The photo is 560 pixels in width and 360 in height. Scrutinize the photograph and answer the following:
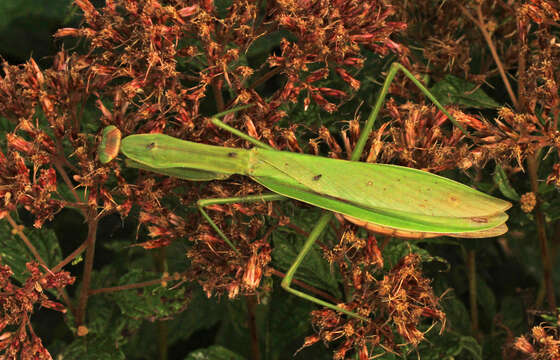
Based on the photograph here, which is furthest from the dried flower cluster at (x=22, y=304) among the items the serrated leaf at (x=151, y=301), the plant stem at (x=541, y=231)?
the plant stem at (x=541, y=231)

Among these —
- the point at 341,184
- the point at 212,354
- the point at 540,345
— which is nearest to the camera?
the point at 540,345

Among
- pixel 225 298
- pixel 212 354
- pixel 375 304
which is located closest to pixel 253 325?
pixel 212 354

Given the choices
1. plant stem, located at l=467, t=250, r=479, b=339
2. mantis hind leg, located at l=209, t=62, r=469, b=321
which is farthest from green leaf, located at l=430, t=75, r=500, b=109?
plant stem, located at l=467, t=250, r=479, b=339

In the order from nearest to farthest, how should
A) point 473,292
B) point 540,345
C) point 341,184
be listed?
point 540,345 → point 341,184 → point 473,292

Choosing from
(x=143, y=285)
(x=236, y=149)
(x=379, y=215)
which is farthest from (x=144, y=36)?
(x=379, y=215)

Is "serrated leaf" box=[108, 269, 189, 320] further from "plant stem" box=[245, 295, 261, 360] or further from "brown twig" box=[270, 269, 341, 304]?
"brown twig" box=[270, 269, 341, 304]

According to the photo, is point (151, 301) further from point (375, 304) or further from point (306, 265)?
point (375, 304)

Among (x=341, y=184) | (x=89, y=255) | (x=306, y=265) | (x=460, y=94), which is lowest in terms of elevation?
(x=306, y=265)

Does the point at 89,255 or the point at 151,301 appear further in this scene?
the point at 151,301
